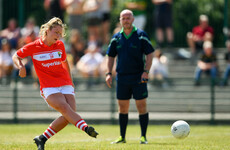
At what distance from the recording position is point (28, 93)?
54.8 feet

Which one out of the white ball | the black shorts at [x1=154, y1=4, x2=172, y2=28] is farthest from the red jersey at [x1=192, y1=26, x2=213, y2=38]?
the white ball

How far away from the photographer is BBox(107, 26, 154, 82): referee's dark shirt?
9609 mm

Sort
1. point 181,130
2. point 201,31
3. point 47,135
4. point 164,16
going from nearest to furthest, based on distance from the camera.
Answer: point 47,135
point 181,130
point 164,16
point 201,31

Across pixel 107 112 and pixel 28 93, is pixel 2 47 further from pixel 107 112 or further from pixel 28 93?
pixel 107 112

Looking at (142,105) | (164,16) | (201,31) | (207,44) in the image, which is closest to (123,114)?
(142,105)

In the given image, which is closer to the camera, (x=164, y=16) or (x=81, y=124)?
(x=81, y=124)

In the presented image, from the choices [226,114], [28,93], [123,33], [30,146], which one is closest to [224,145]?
[123,33]

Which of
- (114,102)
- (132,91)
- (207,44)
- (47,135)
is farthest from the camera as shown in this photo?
(207,44)

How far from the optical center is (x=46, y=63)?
26.7 ft

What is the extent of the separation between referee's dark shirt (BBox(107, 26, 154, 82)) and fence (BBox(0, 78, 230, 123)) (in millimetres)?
6023

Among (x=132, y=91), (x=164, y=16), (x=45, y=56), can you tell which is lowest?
(x=132, y=91)

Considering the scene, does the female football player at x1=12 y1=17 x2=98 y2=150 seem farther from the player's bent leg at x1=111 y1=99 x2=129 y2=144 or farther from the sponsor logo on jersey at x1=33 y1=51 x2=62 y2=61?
the player's bent leg at x1=111 y1=99 x2=129 y2=144

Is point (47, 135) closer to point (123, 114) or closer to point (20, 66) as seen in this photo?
point (20, 66)

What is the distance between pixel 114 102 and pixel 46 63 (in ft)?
26.6
